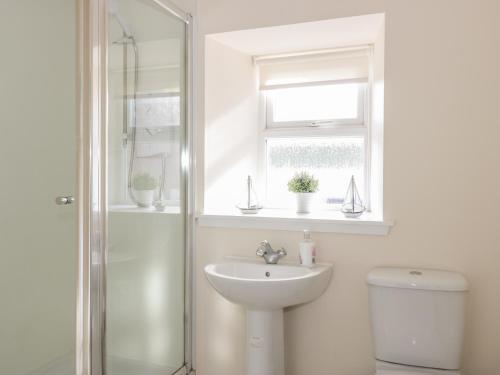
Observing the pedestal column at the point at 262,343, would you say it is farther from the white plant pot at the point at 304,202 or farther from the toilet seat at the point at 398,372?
the white plant pot at the point at 304,202

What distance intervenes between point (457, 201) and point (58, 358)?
1.75 meters

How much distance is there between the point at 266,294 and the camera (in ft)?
5.74

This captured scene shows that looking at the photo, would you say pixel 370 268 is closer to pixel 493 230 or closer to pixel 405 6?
pixel 493 230

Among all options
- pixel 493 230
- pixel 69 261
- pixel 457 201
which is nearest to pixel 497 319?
pixel 493 230

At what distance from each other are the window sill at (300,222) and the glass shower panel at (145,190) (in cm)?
19

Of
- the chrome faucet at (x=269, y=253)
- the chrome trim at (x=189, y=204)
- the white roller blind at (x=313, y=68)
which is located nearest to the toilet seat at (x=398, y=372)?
the chrome faucet at (x=269, y=253)

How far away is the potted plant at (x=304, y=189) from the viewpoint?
7.49 ft

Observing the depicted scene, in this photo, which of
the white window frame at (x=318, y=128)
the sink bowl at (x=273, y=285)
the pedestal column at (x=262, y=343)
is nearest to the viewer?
the sink bowl at (x=273, y=285)

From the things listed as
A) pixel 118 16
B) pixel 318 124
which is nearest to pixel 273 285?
pixel 318 124

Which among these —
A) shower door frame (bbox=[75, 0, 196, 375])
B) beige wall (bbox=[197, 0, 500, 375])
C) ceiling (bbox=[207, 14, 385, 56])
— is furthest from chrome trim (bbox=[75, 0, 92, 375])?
beige wall (bbox=[197, 0, 500, 375])

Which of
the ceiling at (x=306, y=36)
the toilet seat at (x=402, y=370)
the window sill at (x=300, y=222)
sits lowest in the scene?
the toilet seat at (x=402, y=370)

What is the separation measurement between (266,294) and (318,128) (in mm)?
1077

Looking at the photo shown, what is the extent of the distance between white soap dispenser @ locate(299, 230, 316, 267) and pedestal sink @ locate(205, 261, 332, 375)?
30 mm

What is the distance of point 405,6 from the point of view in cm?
188
